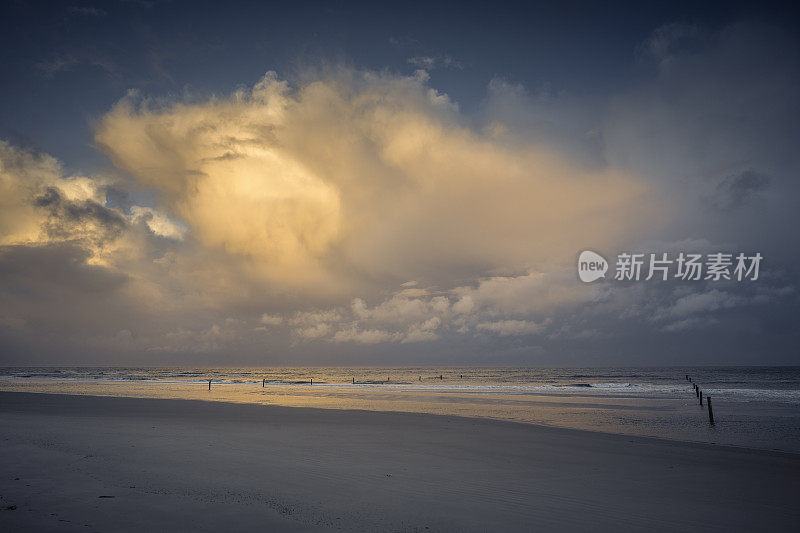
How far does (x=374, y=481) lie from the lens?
11.9 meters

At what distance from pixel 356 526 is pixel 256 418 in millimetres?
20141

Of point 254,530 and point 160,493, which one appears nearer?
point 254,530

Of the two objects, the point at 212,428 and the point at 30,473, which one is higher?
the point at 30,473

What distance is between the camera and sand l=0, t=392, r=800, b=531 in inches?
348

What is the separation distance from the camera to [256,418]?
2653cm

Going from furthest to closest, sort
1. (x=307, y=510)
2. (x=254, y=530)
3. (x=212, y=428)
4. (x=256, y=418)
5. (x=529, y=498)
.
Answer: (x=256, y=418), (x=212, y=428), (x=529, y=498), (x=307, y=510), (x=254, y=530)

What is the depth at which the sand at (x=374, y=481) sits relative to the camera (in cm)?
884

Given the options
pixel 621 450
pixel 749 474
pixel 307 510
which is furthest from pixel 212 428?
pixel 749 474

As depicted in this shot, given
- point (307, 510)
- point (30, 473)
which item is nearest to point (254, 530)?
point (307, 510)

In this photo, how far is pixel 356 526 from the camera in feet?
27.7

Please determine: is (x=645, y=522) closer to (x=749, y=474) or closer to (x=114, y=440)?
(x=749, y=474)

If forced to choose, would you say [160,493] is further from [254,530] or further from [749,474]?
[749,474]

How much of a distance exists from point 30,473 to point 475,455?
13.4 m

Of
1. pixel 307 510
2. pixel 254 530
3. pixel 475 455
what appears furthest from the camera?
pixel 475 455
